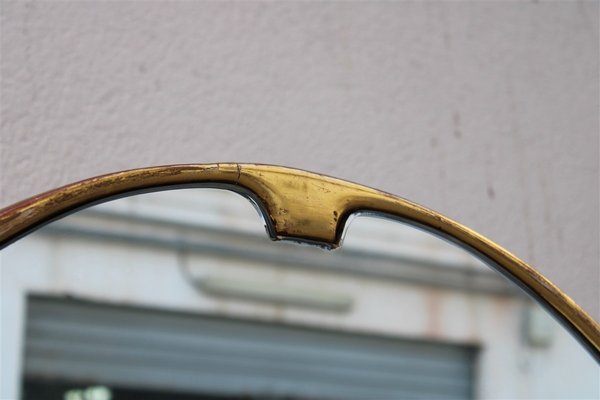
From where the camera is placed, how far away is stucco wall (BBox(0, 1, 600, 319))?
30cm

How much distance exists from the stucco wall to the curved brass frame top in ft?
0.33

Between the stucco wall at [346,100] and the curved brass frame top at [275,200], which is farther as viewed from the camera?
the stucco wall at [346,100]

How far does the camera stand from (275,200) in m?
0.20

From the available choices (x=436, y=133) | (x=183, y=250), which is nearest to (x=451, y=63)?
(x=436, y=133)

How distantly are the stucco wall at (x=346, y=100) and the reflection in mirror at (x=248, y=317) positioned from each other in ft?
0.07

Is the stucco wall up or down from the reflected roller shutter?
up

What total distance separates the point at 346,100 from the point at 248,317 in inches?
7.1

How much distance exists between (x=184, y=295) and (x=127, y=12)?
0.16 metres

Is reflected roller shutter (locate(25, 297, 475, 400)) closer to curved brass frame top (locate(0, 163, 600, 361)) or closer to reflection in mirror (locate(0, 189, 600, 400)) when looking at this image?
reflection in mirror (locate(0, 189, 600, 400))

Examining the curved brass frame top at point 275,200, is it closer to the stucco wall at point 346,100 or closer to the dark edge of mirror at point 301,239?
the dark edge of mirror at point 301,239

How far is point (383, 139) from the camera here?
347 mm

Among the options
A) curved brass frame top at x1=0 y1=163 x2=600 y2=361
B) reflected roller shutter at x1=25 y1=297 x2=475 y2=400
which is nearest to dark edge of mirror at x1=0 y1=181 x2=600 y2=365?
curved brass frame top at x1=0 y1=163 x2=600 y2=361

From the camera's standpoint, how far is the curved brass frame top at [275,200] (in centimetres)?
18

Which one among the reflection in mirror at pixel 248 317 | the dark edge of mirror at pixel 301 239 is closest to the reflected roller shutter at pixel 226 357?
the reflection in mirror at pixel 248 317
